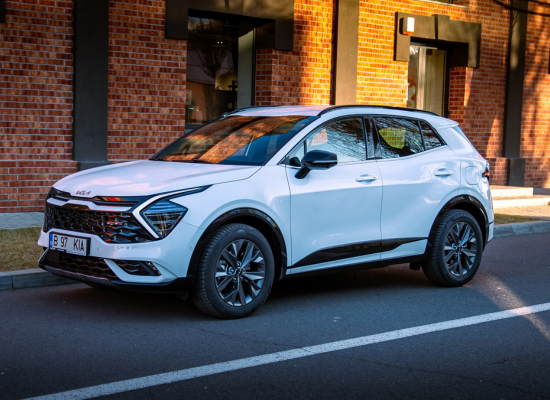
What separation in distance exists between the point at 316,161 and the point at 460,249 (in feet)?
7.18

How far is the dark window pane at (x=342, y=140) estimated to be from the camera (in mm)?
6316

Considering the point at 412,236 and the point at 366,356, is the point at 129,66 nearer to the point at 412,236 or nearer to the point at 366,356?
the point at 412,236

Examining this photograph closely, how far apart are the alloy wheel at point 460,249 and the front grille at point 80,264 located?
345cm

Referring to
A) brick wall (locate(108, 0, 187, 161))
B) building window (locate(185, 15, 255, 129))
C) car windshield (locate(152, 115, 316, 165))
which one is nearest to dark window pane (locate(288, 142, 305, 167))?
car windshield (locate(152, 115, 316, 165))

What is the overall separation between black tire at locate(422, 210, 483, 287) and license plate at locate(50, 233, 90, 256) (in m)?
3.39

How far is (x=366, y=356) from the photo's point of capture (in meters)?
4.85

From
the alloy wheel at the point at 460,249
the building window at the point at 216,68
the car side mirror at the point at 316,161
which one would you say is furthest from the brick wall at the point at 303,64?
the car side mirror at the point at 316,161

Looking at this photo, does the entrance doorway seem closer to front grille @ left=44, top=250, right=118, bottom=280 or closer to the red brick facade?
the red brick facade

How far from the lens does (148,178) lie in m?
5.58

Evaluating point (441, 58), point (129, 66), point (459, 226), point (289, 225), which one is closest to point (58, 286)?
point (289, 225)

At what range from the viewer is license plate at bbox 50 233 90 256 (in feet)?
17.6

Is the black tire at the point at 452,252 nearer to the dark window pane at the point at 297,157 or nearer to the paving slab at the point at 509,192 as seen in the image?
the dark window pane at the point at 297,157

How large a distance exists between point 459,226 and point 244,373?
11.6ft

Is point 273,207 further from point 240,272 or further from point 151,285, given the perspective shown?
point 151,285
